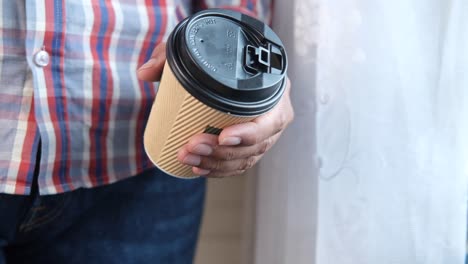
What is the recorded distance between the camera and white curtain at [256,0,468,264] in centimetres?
49

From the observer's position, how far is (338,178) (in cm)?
58

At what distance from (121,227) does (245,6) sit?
326 mm

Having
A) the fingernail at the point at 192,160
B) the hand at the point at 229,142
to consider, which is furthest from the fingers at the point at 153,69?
the fingernail at the point at 192,160

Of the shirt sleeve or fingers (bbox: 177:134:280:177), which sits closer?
fingers (bbox: 177:134:280:177)

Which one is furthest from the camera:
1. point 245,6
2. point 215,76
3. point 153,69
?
point 245,6

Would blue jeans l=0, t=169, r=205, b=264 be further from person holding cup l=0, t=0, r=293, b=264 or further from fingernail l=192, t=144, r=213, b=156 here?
fingernail l=192, t=144, r=213, b=156

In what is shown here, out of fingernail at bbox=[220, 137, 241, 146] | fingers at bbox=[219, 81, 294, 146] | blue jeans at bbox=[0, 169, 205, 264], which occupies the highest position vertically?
fingers at bbox=[219, 81, 294, 146]

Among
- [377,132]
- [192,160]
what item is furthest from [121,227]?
[377,132]

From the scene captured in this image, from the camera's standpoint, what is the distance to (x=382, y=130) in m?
0.54

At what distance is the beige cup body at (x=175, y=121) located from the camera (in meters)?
0.47

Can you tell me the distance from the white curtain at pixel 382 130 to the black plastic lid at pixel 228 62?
4.1 inches

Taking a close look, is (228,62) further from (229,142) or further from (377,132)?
(377,132)

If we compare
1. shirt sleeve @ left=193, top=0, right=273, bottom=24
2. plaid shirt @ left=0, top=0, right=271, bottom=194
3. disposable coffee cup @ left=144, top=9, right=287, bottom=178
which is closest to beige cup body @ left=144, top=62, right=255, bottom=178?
disposable coffee cup @ left=144, top=9, right=287, bottom=178

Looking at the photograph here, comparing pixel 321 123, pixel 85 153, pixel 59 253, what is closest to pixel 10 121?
pixel 85 153
